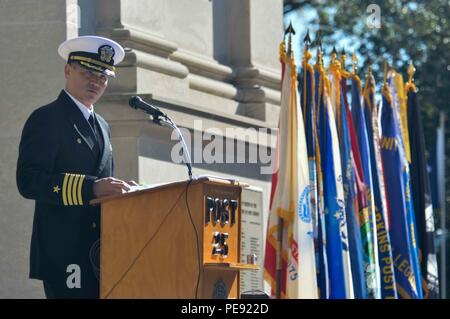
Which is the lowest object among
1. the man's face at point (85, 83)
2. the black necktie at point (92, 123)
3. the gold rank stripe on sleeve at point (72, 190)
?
the gold rank stripe on sleeve at point (72, 190)

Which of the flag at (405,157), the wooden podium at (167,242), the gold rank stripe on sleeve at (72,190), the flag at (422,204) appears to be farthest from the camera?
the flag at (422,204)

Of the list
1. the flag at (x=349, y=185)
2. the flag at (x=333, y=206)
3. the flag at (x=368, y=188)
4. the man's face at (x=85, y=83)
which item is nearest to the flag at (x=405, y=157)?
the flag at (x=368, y=188)

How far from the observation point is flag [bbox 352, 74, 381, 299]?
10.8 metres

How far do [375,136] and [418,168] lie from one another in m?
1.03

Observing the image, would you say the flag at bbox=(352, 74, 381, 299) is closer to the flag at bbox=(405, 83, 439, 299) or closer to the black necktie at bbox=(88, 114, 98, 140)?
the flag at bbox=(405, 83, 439, 299)

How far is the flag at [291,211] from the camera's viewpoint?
9.88m

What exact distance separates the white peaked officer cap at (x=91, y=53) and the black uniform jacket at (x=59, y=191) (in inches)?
10.1

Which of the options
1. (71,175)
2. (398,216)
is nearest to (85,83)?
(71,175)

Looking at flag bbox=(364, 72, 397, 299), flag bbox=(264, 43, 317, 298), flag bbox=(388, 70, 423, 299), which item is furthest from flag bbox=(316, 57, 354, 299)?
flag bbox=(388, 70, 423, 299)

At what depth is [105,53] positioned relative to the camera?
6.61 m

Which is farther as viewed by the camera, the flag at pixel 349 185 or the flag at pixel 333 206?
the flag at pixel 349 185

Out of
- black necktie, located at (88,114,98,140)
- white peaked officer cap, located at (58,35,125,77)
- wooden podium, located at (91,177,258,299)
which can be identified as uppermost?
white peaked officer cap, located at (58,35,125,77)

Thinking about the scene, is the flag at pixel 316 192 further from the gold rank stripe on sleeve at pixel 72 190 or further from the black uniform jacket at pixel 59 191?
the gold rank stripe on sleeve at pixel 72 190

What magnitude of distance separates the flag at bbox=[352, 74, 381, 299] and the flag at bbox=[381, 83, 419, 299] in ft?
1.36
